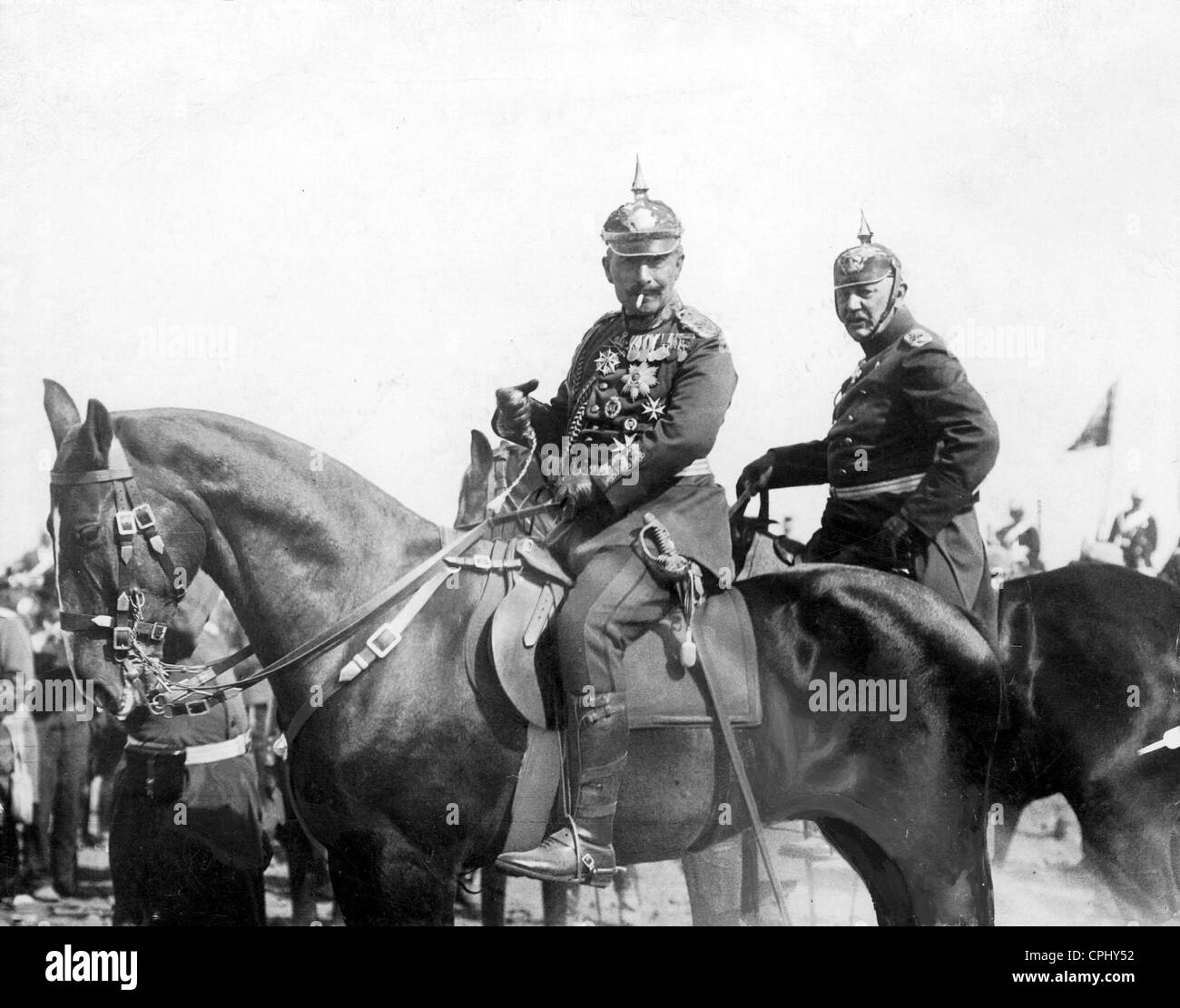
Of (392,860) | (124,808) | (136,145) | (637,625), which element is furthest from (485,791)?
(136,145)

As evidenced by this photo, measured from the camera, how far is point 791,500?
6129 millimetres

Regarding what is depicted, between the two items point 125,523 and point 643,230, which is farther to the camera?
point 643,230

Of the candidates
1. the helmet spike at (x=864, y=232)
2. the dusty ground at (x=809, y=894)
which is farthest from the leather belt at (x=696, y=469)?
Result: the dusty ground at (x=809, y=894)

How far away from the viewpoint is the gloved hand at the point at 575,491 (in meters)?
5.30

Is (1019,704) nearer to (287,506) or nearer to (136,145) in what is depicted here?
(287,506)

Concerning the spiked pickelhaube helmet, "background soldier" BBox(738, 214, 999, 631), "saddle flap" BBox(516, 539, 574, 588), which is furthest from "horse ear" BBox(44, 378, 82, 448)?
"background soldier" BBox(738, 214, 999, 631)

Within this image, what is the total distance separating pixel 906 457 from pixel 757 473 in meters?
0.62

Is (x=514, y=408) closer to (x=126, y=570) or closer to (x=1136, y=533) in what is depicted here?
(x=126, y=570)

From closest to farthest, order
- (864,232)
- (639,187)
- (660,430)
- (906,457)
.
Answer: (660,430) → (906,457) → (639,187) → (864,232)

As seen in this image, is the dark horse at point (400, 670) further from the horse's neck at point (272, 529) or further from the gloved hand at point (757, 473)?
the gloved hand at point (757, 473)

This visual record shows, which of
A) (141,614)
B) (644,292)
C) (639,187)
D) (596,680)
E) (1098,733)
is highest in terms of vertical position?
(639,187)

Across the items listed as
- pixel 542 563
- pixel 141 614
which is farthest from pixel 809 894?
pixel 141 614

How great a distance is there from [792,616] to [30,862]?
335 cm

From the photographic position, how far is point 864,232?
6.17 metres
